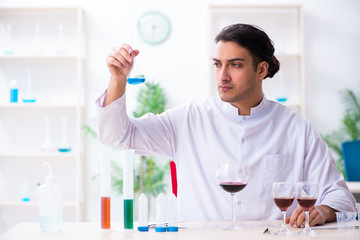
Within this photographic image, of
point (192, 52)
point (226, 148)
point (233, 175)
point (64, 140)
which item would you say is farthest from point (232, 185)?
point (192, 52)

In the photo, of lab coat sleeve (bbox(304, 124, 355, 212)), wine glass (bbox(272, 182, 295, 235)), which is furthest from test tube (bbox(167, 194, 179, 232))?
lab coat sleeve (bbox(304, 124, 355, 212))

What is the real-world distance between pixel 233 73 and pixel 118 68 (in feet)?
1.72

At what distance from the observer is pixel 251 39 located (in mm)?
2426

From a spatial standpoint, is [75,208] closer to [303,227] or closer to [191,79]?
[191,79]

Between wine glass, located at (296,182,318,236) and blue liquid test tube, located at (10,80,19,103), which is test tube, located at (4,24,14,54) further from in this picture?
wine glass, located at (296,182,318,236)

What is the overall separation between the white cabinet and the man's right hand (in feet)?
11.3

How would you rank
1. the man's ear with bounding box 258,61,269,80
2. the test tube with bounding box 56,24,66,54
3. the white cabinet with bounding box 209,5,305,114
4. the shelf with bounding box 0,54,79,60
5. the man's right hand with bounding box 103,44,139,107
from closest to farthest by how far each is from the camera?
1. the man's right hand with bounding box 103,44,139,107
2. the man's ear with bounding box 258,61,269,80
3. the shelf with bounding box 0,54,79,60
4. the test tube with bounding box 56,24,66,54
5. the white cabinet with bounding box 209,5,305,114

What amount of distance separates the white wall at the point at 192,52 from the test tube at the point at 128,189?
373 cm

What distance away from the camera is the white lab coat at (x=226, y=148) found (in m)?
2.22

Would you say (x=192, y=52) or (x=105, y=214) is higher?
(x=192, y=52)

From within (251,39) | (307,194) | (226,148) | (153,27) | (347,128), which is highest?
(153,27)

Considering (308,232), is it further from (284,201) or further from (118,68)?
(118,68)

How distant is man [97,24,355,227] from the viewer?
2.22m

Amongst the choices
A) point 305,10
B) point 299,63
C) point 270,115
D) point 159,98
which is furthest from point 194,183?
point 305,10
